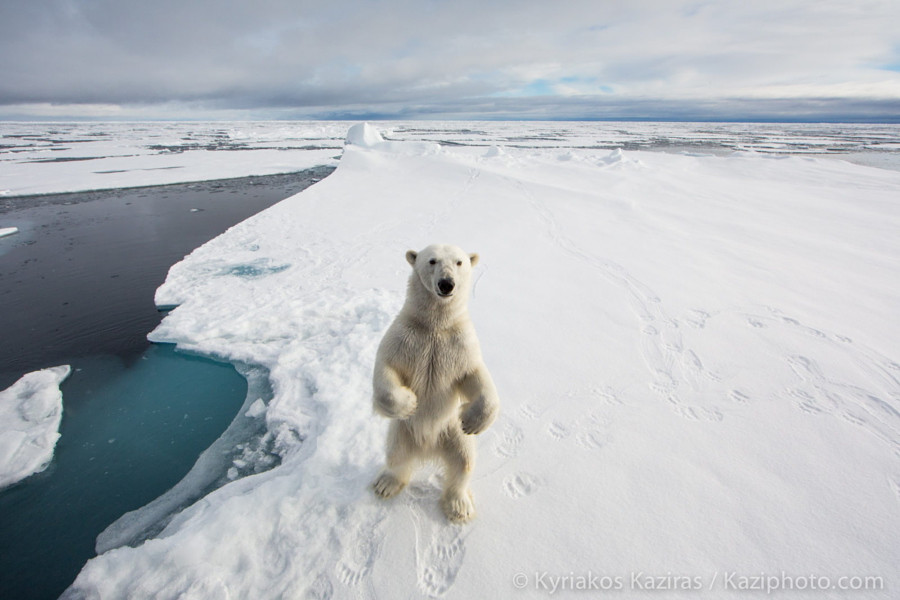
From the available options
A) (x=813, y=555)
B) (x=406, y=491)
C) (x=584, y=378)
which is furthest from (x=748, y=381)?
(x=406, y=491)

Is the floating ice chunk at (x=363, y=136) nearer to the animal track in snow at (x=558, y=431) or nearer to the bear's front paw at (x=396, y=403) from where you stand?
the animal track in snow at (x=558, y=431)

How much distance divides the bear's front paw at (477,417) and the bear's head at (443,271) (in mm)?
531

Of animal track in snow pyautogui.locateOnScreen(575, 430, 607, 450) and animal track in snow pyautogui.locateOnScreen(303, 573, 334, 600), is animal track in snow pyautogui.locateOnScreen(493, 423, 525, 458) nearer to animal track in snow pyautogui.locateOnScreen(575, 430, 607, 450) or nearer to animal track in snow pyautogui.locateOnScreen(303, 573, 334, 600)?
animal track in snow pyautogui.locateOnScreen(575, 430, 607, 450)

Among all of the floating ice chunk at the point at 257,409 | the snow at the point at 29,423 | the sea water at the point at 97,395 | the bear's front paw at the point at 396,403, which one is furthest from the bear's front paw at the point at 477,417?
the snow at the point at 29,423

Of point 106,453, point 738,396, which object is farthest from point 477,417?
point 106,453

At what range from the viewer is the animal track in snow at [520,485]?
2.20m

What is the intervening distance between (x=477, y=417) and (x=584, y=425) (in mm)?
1181

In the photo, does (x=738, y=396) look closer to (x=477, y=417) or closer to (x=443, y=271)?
(x=477, y=417)

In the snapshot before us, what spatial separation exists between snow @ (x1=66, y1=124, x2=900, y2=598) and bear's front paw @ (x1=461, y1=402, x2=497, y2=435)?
0.56 metres

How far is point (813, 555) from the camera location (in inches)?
72.3

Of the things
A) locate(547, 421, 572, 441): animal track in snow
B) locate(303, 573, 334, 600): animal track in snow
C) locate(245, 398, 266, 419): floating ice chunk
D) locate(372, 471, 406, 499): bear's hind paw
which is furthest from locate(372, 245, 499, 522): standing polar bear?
locate(245, 398, 266, 419): floating ice chunk

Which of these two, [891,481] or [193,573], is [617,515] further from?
[193,573]

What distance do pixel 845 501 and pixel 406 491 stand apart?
2.33m

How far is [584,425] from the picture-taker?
2.70m
